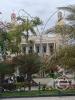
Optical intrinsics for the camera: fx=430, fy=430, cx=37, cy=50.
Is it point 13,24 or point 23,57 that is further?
point 13,24

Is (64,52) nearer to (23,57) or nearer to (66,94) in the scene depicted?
(66,94)

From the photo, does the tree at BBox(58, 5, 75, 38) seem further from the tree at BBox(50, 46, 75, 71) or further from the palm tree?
the palm tree

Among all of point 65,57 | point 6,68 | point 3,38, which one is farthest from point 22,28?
point 65,57

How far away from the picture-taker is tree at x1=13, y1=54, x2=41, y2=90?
44156mm

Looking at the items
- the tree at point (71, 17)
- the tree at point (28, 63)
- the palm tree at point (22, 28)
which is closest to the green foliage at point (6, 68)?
the tree at point (28, 63)

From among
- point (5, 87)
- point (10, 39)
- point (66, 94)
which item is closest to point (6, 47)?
point (10, 39)

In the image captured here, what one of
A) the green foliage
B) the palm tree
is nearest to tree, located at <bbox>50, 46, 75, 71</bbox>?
the green foliage

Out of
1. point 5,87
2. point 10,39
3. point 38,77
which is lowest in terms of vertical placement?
point 38,77

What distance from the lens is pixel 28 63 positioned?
44.9 m

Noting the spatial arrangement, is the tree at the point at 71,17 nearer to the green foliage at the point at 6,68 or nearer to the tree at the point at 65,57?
the tree at the point at 65,57

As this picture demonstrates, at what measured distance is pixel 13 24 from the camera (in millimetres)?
51500

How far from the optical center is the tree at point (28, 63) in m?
44.2

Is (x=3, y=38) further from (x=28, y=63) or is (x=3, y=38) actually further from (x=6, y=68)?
(x=28, y=63)

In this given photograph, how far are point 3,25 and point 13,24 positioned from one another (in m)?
6.09
